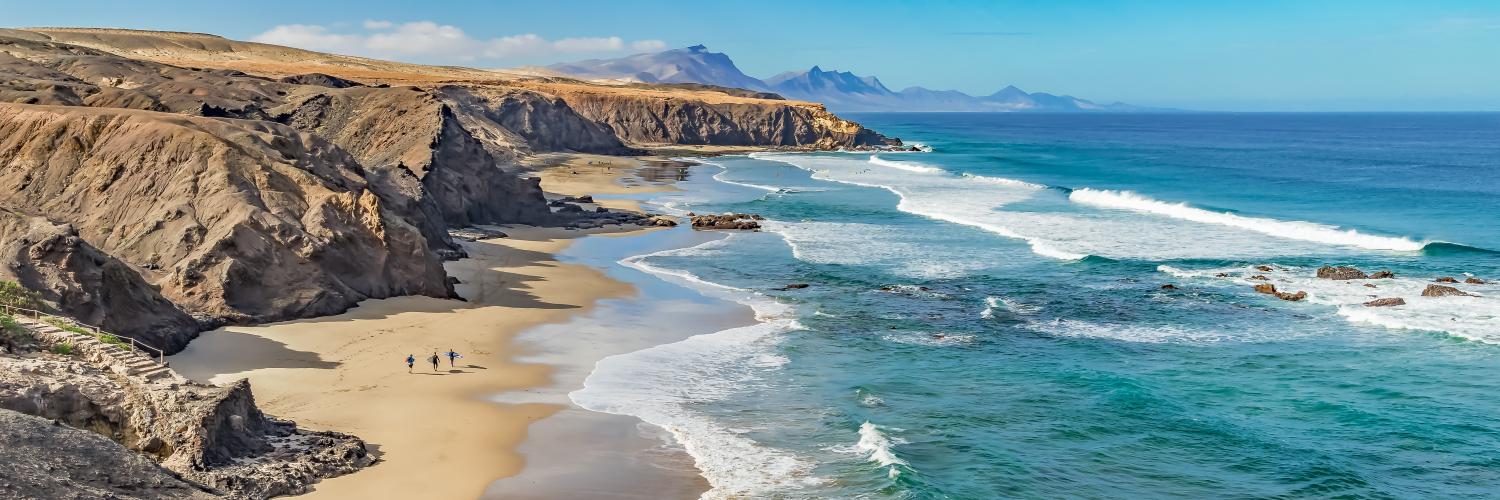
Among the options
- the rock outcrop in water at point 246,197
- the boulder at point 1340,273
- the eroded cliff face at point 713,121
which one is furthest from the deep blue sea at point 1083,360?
the eroded cliff face at point 713,121

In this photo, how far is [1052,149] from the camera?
148625 millimetres

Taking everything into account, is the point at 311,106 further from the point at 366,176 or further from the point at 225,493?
the point at 225,493

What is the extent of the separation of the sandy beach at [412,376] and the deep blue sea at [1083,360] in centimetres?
252

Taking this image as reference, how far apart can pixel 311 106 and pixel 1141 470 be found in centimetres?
5272

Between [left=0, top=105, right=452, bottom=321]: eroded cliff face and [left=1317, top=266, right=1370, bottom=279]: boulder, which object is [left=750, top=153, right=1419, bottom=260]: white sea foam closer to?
[left=1317, top=266, right=1370, bottom=279]: boulder

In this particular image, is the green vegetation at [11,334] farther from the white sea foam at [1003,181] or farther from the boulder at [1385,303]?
the white sea foam at [1003,181]

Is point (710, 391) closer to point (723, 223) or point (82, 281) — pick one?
point (82, 281)

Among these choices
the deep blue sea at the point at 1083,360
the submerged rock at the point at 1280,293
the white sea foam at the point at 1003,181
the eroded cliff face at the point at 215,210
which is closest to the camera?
the deep blue sea at the point at 1083,360

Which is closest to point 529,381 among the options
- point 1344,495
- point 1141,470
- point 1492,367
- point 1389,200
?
point 1141,470

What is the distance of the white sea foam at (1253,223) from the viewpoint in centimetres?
5216

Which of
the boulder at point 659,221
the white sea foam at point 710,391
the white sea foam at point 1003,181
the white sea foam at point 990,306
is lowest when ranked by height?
the white sea foam at point 1003,181

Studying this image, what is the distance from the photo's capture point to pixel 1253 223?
194 ft

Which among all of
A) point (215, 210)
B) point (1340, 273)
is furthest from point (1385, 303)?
point (215, 210)

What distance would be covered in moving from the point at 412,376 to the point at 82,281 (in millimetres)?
6770
